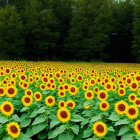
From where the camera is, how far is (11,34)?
2455 cm

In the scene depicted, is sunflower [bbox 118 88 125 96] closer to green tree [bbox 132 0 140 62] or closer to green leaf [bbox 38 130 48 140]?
green leaf [bbox 38 130 48 140]

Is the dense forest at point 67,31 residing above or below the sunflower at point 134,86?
above

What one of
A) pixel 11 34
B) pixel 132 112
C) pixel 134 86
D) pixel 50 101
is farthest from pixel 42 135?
pixel 11 34

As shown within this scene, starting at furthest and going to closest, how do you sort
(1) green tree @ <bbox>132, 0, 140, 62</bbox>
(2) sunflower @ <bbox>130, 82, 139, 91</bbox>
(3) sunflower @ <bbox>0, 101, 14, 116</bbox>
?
(1) green tree @ <bbox>132, 0, 140, 62</bbox>, (2) sunflower @ <bbox>130, 82, 139, 91</bbox>, (3) sunflower @ <bbox>0, 101, 14, 116</bbox>

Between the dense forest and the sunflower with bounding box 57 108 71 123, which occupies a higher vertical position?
the dense forest

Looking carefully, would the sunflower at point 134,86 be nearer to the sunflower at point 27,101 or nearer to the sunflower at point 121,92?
the sunflower at point 121,92

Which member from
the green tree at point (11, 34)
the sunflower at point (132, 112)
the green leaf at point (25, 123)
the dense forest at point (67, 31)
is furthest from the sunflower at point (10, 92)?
the green tree at point (11, 34)

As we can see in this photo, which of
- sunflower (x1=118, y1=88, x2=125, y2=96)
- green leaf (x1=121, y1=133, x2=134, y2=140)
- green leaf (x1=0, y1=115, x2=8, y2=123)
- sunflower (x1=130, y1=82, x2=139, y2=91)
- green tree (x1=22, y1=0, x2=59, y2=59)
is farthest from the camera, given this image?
green tree (x1=22, y1=0, x2=59, y2=59)

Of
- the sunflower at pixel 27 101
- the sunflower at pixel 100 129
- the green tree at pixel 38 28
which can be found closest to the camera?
the sunflower at pixel 100 129

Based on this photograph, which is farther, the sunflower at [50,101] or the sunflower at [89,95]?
the sunflower at [89,95]

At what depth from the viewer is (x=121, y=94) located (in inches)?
184

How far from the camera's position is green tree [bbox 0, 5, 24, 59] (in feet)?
80.3

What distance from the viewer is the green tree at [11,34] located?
24.5m

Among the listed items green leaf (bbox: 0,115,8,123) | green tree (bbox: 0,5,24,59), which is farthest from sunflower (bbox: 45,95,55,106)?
green tree (bbox: 0,5,24,59)
